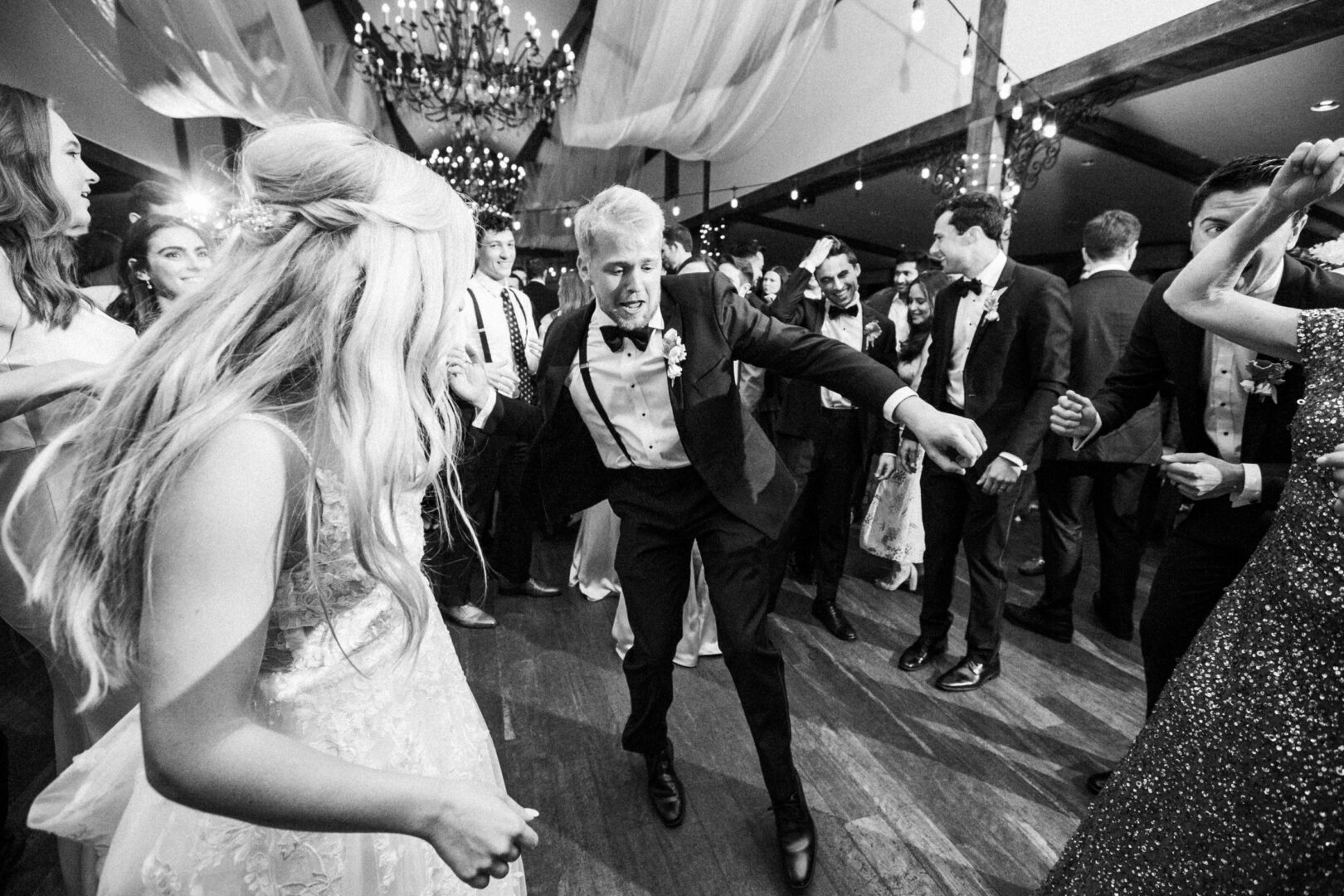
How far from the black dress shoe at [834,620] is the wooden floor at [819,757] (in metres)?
0.06

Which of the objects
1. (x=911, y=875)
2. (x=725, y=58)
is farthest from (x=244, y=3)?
(x=911, y=875)

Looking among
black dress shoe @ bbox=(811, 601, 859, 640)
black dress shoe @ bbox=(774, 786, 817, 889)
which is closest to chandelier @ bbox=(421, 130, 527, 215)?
black dress shoe @ bbox=(811, 601, 859, 640)

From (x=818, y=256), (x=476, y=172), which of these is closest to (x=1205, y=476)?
(x=818, y=256)

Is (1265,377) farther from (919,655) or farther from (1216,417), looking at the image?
(919,655)

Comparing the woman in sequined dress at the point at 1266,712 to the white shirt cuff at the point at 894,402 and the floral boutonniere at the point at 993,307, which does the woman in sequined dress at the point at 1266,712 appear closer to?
the white shirt cuff at the point at 894,402

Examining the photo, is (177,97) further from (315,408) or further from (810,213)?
(810,213)

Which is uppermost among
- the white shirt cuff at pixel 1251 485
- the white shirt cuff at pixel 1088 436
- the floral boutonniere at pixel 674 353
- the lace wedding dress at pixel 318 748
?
the floral boutonniere at pixel 674 353

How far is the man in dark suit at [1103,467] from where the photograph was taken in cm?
291

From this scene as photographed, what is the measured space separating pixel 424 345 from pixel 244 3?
3.31 m

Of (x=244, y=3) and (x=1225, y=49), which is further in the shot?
(x=1225, y=49)

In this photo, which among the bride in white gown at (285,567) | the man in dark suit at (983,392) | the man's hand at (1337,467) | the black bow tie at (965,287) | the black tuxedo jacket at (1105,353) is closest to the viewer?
the bride in white gown at (285,567)

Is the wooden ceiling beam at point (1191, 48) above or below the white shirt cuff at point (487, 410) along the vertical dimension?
above

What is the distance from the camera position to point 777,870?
5.53 feet

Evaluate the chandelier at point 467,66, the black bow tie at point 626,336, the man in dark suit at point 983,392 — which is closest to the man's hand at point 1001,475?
the man in dark suit at point 983,392
